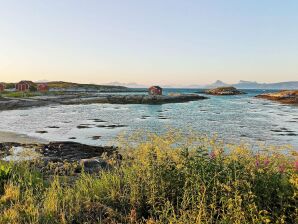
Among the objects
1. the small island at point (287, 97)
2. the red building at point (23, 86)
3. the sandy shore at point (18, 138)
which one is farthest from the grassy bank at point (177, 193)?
the red building at point (23, 86)

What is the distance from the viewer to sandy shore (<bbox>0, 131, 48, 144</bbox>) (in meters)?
22.7

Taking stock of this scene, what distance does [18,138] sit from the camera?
24047mm

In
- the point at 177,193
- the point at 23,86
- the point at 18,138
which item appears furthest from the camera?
the point at 23,86

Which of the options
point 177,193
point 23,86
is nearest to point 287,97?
point 23,86

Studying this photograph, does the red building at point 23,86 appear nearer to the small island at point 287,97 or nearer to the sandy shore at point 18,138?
the small island at point 287,97

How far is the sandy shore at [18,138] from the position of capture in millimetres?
22703

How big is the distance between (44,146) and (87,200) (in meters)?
14.2

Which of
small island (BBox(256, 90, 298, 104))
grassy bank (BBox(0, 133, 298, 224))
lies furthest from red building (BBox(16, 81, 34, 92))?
grassy bank (BBox(0, 133, 298, 224))

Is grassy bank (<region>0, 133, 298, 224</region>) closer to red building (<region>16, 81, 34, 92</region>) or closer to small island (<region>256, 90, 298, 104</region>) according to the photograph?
small island (<region>256, 90, 298, 104</region>)

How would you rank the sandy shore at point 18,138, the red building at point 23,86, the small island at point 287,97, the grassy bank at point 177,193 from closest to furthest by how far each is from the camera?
the grassy bank at point 177,193
the sandy shore at point 18,138
the small island at point 287,97
the red building at point 23,86

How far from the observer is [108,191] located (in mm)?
7324

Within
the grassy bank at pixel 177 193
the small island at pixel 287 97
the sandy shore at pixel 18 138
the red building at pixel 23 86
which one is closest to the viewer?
the grassy bank at pixel 177 193

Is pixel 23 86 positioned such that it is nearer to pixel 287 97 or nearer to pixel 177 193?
pixel 287 97

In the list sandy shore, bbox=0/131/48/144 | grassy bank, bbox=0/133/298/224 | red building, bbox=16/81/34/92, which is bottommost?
sandy shore, bbox=0/131/48/144
